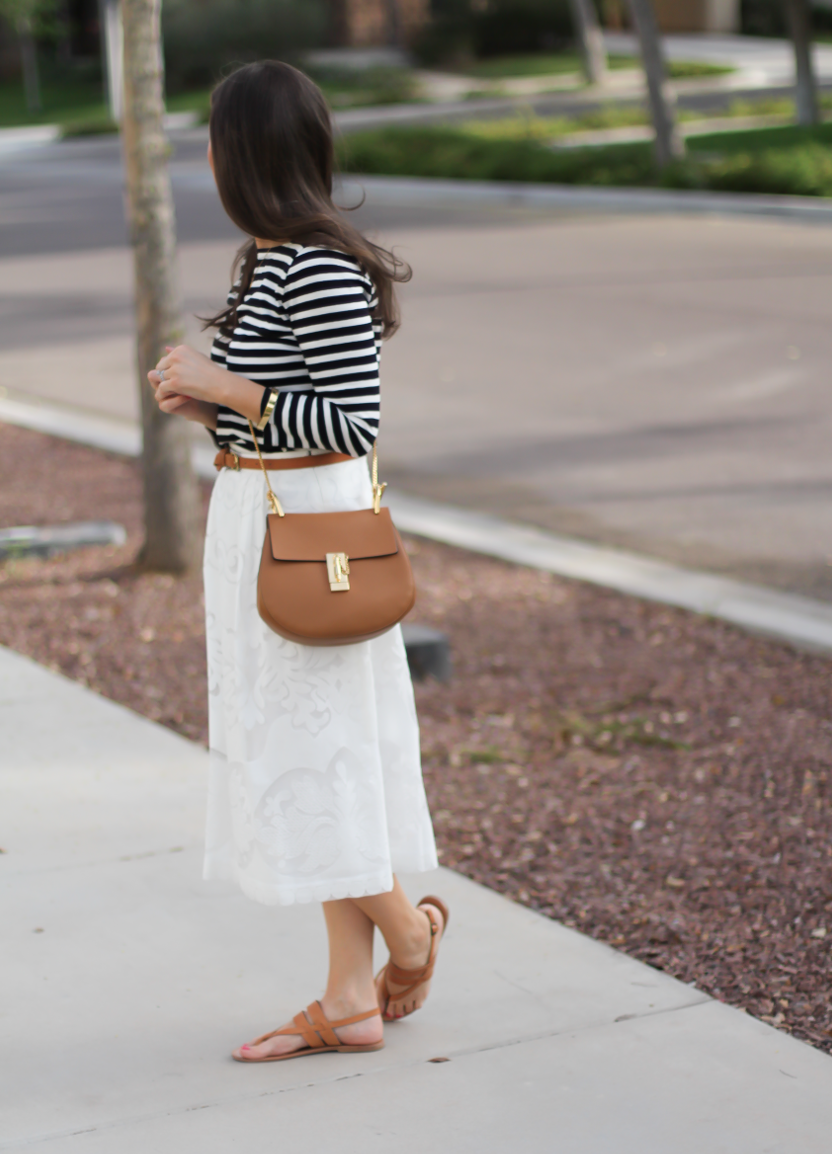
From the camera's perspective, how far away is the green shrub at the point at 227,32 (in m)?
44.9

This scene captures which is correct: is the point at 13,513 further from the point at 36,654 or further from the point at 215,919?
the point at 215,919

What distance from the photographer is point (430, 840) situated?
9.93 feet

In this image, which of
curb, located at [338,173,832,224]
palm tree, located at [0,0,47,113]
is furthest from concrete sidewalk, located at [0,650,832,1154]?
palm tree, located at [0,0,47,113]

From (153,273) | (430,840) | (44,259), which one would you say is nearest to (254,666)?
(430,840)

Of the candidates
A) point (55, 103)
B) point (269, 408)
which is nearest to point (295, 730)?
point (269, 408)

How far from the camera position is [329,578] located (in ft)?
8.89

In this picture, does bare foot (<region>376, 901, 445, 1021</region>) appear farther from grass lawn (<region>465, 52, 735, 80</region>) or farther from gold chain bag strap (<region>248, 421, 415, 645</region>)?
grass lawn (<region>465, 52, 735, 80</region>)

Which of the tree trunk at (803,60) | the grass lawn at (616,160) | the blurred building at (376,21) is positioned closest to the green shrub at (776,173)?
the grass lawn at (616,160)

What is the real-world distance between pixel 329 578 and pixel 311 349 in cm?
40

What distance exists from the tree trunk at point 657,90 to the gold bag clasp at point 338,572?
21.4 m

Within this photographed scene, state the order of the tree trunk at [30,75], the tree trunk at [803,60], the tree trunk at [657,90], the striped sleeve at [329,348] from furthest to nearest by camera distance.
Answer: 1. the tree trunk at [30,75]
2. the tree trunk at [803,60]
3. the tree trunk at [657,90]
4. the striped sleeve at [329,348]

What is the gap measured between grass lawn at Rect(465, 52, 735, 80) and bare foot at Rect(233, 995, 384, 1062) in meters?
41.4

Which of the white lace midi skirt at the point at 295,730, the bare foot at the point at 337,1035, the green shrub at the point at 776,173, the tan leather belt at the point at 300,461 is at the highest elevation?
the green shrub at the point at 776,173

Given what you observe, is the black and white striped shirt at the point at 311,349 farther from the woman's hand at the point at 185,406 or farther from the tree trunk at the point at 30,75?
the tree trunk at the point at 30,75
